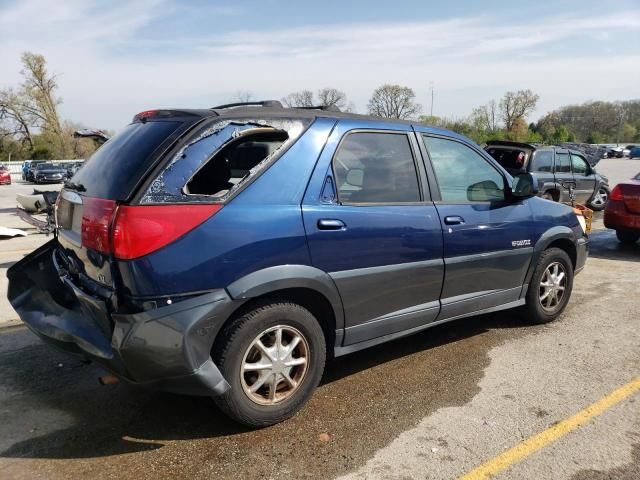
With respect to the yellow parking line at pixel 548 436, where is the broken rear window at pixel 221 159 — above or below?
above

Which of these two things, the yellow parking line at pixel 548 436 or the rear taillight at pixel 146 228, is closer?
the rear taillight at pixel 146 228

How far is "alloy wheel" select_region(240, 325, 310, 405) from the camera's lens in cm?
293

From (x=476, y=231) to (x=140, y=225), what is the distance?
2.50 meters

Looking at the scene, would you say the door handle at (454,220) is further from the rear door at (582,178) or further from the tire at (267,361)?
the rear door at (582,178)

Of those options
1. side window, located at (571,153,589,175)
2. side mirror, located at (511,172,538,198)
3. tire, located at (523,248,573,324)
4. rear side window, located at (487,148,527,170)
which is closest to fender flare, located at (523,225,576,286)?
tire, located at (523,248,573,324)

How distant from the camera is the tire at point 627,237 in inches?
351

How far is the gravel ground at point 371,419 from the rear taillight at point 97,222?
113 cm

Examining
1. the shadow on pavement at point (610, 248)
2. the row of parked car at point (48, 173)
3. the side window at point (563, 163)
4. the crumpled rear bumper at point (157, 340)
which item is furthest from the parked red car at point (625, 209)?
the row of parked car at point (48, 173)

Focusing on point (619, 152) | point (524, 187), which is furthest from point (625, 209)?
point (619, 152)

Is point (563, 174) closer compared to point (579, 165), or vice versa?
point (563, 174)

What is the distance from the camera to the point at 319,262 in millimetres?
3059

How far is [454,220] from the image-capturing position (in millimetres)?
3832

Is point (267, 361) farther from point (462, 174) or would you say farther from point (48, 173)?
point (48, 173)

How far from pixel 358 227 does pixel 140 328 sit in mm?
1397
